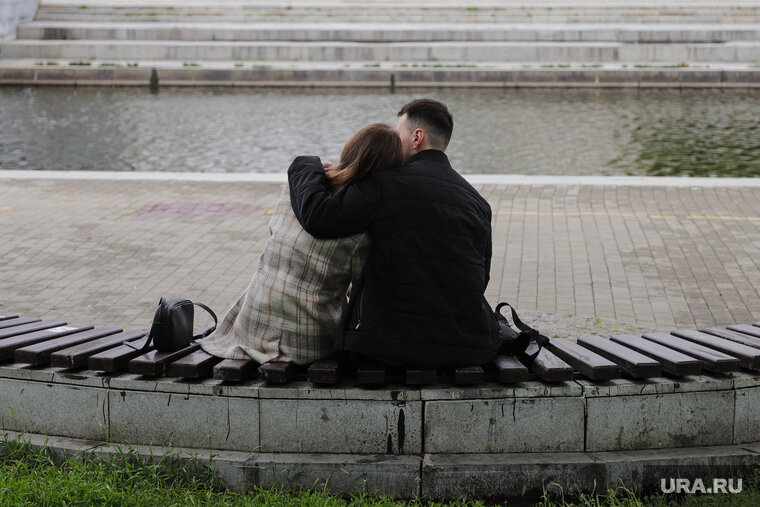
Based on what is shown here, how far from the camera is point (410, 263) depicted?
3.74 meters

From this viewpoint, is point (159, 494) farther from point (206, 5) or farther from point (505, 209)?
point (206, 5)

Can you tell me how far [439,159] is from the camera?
3.91 m

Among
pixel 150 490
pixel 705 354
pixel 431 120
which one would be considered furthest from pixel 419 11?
pixel 150 490

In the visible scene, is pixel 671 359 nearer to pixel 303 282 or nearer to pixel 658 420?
pixel 658 420

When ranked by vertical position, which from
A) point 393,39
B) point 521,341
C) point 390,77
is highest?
point 393,39

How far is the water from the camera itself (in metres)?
14.6

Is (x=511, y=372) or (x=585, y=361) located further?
(x=585, y=361)

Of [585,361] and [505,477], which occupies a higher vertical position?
[585,361]

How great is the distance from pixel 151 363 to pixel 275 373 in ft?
1.65

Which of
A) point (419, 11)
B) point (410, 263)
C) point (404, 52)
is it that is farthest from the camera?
point (419, 11)

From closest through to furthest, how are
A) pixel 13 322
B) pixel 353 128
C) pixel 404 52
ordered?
pixel 13 322 → pixel 353 128 → pixel 404 52

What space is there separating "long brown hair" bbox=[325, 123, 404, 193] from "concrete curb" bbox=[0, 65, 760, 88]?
2047cm

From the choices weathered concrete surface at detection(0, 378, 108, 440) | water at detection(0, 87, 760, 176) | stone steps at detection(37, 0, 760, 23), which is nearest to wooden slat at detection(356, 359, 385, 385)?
weathered concrete surface at detection(0, 378, 108, 440)

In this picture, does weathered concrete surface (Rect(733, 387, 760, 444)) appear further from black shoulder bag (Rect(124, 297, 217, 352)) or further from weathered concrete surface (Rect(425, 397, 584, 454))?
black shoulder bag (Rect(124, 297, 217, 352))
